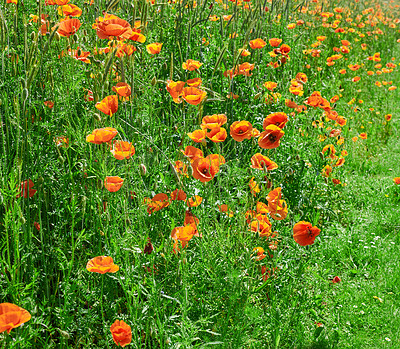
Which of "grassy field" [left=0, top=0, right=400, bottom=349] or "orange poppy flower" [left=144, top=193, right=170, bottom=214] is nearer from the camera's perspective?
"grassy field" [left=0, top=0, right=400, bottom=349]

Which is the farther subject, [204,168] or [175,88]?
[175,88]

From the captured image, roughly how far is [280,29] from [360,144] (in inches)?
50.5

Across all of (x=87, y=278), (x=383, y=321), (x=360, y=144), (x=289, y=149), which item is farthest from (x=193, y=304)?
(x=360, y=144)

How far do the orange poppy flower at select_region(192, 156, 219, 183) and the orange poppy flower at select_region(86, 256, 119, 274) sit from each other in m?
0.46

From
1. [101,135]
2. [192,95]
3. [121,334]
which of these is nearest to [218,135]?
[192,95]

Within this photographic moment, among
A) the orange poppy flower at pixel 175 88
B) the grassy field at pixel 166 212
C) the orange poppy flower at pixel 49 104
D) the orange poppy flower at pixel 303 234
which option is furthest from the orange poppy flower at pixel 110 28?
the orange poppy flower at pixel 303 234

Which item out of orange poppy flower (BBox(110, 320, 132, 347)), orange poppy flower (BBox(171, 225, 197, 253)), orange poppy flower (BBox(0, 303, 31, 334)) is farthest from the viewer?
orange poppy flower (BBox(171, 225, 197, 253))

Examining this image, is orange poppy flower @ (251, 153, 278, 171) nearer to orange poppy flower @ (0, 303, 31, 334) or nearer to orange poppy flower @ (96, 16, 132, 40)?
orange poppy flower @ (96, 16, 132, 40)

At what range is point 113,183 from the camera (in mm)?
1690

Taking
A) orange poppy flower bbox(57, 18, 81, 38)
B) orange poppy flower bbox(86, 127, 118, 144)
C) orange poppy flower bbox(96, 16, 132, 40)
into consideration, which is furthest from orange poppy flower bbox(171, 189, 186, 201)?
orange poppy flower bbox(57, 18, 81, 38)

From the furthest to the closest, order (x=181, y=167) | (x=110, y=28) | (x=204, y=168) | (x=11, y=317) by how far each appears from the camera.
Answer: (x=181, y=167)
(x=110, y=28)
(x=204, y=168)
(x=11, y=317)

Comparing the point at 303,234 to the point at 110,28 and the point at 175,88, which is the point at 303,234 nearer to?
the point at 175,88

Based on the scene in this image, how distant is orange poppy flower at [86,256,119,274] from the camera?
1.50 meters

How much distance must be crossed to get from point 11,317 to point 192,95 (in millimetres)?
1136
